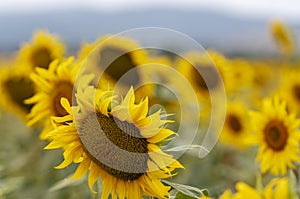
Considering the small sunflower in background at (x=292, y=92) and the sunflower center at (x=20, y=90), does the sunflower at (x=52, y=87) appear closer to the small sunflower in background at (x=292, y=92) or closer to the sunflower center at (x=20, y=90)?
the sunflower center at (x=20, y=90)

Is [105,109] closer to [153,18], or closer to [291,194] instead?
[291,194]

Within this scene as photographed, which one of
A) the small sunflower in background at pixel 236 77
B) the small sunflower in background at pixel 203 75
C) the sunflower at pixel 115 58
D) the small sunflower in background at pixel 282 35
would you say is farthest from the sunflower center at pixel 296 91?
the small sunflower in background at pixel 282 35

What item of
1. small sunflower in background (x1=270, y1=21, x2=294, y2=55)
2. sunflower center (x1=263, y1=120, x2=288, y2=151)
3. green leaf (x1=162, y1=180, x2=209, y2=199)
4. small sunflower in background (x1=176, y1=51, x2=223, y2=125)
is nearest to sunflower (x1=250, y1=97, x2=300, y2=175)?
sunflower center (x1=263, y1=120, x2=288, y2=151)

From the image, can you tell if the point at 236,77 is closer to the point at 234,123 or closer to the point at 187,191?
the point at 234,123

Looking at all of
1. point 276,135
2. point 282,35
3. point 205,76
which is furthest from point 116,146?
point 282,35

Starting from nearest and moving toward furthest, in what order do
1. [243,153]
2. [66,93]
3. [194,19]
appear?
[66,93]
[243,153]
[194,19]

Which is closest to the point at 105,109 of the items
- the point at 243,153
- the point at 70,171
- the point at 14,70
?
the point at 70,171
